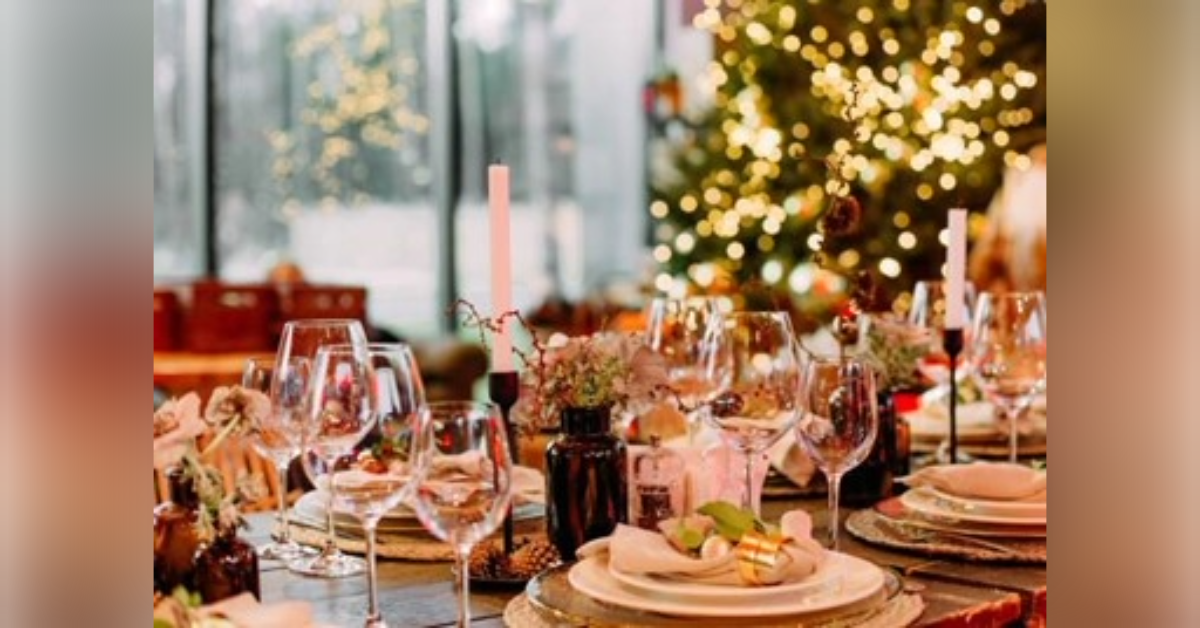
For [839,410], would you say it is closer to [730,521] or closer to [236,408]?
[730,521]

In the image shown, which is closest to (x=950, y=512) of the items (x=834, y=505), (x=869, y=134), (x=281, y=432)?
(x=834, y=505)

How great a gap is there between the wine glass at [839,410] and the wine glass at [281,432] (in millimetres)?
578

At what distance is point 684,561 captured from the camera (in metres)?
1.55

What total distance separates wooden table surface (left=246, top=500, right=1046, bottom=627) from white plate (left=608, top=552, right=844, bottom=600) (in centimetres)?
10

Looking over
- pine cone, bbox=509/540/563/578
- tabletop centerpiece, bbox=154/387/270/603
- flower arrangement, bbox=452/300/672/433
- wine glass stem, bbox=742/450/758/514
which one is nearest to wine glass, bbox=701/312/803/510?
wine glass stem, bbox=742/450/758/514

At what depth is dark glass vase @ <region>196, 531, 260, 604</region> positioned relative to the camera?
152 centimetres

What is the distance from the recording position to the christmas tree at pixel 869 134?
5.83 metres

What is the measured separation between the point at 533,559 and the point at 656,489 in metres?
0.19

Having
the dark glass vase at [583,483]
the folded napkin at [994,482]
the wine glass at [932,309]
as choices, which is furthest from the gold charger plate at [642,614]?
the wine glass at [932,309]

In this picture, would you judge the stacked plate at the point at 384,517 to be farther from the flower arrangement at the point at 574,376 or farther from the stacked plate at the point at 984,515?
the stacked plate at the point at 984,515

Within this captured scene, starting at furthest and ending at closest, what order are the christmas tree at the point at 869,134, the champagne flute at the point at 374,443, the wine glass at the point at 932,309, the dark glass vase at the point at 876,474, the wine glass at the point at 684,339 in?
the christmas tree at the point at 869,134
the wine glass at the point at 932,309
the dark glass vase at the point at 876,474
the wine glass at the point at 684,339
the champagne flute at the point at 374,443

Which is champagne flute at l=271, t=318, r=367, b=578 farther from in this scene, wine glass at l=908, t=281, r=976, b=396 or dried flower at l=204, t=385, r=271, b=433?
wine glass at l=908, t=281, r=976, b=396

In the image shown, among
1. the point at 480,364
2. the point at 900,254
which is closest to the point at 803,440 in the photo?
the point at 900,254
